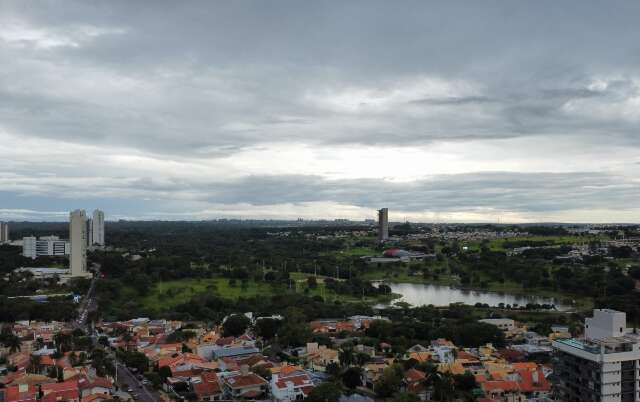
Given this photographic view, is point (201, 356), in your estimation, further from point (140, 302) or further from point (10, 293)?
point (10, 293)

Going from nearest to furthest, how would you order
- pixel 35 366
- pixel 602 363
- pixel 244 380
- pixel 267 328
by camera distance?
pixel 602 363 → pixel 244 380 → pixel 35 366 → pixel 267 328

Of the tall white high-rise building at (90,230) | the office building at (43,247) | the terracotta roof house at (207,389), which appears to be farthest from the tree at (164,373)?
the tall white high-rise building at (90,230)

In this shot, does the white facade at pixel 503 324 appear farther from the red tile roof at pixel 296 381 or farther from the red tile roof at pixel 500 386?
the red tile roof at pixel 296 381

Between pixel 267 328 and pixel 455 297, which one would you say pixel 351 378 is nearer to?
pixel 267 328

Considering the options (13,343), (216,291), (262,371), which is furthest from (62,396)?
(216,291)

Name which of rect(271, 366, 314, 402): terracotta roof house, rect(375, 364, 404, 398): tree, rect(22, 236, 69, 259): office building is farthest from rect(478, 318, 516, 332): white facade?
rect(22, 236, 69, 259): office building
